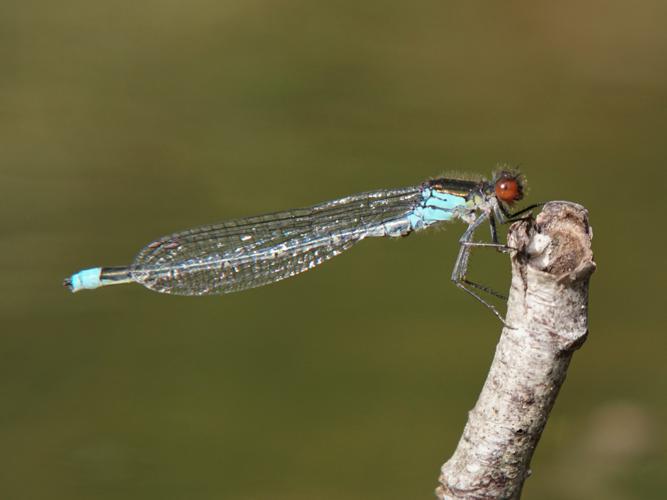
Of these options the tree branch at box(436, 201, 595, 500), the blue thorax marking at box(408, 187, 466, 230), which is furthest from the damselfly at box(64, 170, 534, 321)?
the tree branch at box(436, 201, 595, 500)

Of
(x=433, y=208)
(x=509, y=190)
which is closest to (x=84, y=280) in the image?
(x=433, y=208)

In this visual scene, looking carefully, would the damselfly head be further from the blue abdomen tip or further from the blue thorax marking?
the blue abdomen tip

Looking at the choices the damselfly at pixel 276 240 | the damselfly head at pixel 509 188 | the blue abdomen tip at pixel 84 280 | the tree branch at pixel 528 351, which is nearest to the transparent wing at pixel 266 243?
the damselfly at pixel 276 240

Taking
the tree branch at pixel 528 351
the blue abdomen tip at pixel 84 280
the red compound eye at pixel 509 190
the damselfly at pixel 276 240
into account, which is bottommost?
the tree branch at pixel 528 351

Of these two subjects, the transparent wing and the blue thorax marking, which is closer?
the blue thorax marking

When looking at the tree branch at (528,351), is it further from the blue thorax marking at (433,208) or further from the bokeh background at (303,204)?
the bokeh background at (303,204)

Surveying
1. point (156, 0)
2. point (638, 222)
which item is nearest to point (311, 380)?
point (638, 222)

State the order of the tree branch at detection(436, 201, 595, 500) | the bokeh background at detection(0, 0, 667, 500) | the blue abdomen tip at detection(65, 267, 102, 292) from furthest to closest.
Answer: the bokeh background at detection(0, 0, 667, 500) → the blue abdomen tip at detection(65, 267, 102, 292) → the tree branch at detection(436, 201, 595, 500)
